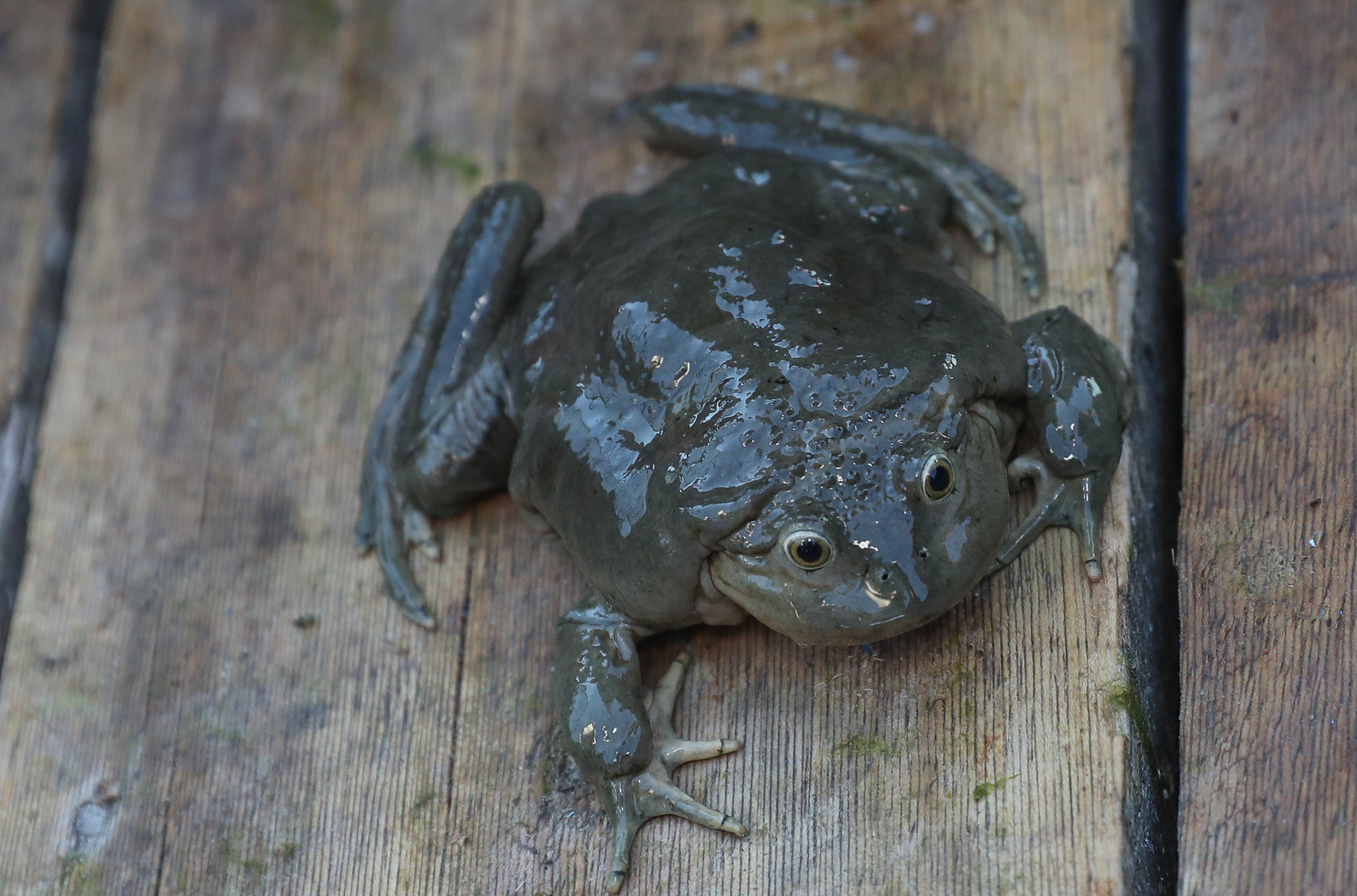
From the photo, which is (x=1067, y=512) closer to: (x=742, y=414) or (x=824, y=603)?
(x=824, y=603)

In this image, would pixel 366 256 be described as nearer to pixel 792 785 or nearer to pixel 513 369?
pixel 513 369

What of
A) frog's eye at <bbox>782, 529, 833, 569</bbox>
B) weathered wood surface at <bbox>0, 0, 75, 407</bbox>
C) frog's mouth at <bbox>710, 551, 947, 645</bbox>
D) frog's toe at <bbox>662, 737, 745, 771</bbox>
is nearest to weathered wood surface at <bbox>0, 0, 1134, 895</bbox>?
frog's toe at <bbox>662, 737, 745, 771</bbox>

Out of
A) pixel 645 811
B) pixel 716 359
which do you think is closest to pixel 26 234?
pixel 716 359

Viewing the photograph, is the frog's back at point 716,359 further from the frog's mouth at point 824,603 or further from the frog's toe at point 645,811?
the frog's toe at point 645,811

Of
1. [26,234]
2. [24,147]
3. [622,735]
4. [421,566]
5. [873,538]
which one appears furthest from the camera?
[24,147]

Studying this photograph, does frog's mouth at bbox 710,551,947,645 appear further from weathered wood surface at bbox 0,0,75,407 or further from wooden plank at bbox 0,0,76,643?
weathered wood surface at bbox 0,0,75,407


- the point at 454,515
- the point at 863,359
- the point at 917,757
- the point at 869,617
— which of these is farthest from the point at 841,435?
the point at 454,515
